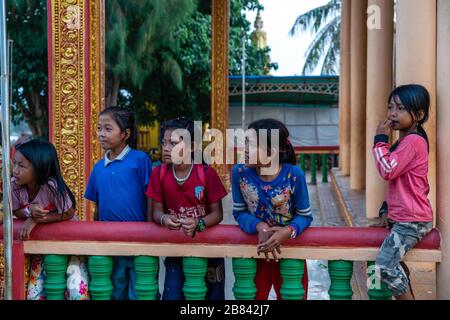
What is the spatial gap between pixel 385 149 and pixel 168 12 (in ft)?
35.6

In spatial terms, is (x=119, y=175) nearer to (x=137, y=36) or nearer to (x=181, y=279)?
(x=181, y=279)

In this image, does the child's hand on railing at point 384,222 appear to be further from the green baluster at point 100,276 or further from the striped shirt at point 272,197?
the green baluster at point 100,276

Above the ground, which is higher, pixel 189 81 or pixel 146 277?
pixel 189 81

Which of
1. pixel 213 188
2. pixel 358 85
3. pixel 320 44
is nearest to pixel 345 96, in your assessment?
pixel 358 85

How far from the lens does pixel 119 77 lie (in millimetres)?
12688

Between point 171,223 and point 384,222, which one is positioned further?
point 384,222

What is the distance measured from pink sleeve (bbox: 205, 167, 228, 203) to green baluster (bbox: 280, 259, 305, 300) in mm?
444

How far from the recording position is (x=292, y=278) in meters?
2.30

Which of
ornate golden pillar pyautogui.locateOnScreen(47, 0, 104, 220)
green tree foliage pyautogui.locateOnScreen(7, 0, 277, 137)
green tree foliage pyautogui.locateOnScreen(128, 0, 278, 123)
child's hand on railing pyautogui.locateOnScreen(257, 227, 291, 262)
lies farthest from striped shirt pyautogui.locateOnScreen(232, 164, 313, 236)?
green tree foliage pyautogui.locateOnScreen(128, 0, 278, 123)

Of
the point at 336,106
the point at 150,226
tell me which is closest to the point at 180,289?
the point at 150,226

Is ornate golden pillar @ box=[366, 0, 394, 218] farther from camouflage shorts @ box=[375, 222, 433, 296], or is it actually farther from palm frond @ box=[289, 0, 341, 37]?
palm frond @ box=[289, 0, 341, 37]

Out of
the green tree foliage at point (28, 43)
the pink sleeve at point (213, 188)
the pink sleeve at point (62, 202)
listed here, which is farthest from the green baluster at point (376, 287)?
the green tree foliage at point (28, 43)

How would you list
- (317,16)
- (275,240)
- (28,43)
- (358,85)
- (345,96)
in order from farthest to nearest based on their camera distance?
1. (317,16)
2. (28,43)
3. (345,96)
4. (358,85)
5. (275,240)

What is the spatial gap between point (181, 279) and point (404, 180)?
1.05 m
